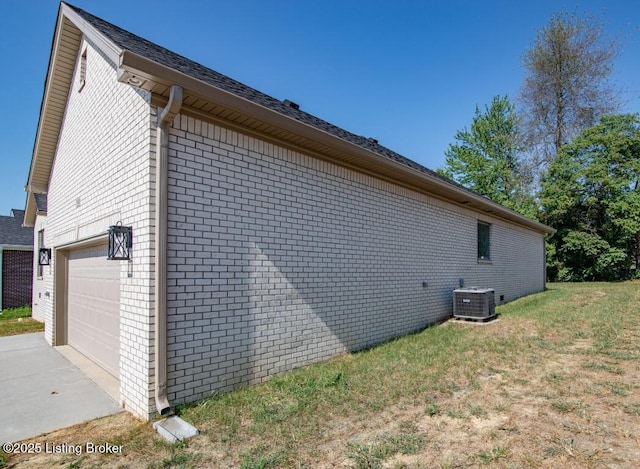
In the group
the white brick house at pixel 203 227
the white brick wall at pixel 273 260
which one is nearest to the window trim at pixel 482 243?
the white brick house at pixel 203 227

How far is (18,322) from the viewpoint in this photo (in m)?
11.2

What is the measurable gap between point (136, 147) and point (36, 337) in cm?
732

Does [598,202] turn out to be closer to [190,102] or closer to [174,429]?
[190,102]

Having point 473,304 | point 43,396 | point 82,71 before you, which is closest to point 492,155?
point 473,304

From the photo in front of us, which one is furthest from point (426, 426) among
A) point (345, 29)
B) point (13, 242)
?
point (13, 242)

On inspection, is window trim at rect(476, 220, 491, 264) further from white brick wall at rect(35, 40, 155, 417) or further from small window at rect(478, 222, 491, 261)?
white brick wall at rect(35, 40, 155, 417)

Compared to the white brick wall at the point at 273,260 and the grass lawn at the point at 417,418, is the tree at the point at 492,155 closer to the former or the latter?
the white brick wall at the point at 273,260

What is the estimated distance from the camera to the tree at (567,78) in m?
22.6

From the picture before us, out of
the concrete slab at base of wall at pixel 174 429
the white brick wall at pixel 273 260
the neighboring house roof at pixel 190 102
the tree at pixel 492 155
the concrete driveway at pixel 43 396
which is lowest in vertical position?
the concrete driveway at pixel 43 396

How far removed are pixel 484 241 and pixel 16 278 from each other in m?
18.2

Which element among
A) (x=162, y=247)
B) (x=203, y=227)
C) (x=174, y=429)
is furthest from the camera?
(x=203, y=227)

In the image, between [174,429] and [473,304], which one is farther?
[473,304]

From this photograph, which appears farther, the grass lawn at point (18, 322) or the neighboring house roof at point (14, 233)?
the neighboring house roof at point (14, 233)

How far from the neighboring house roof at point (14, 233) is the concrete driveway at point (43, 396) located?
35.7 ft
